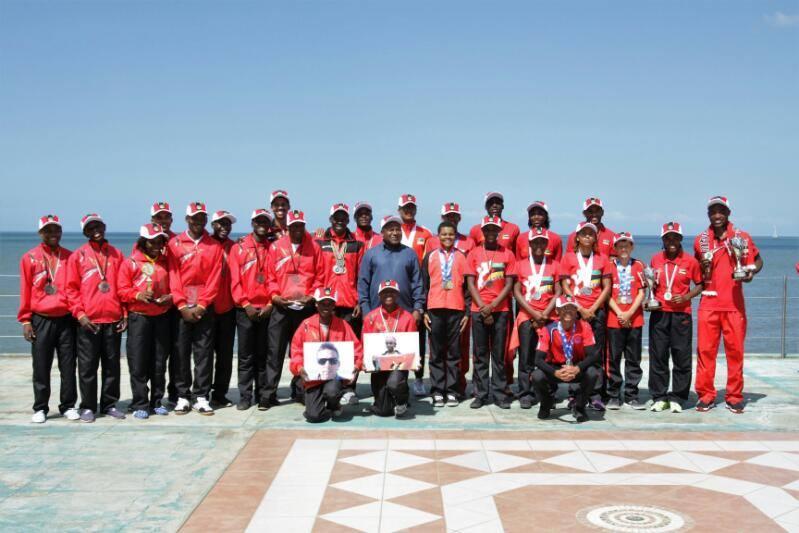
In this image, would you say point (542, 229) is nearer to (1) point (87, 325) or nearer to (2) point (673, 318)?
(2) point (673, 318)

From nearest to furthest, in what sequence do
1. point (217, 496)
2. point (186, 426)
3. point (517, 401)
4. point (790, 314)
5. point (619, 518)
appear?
point (619, 518) → point (217, 496) → point (186, 426) → point (517, 401) → point (790, 314)

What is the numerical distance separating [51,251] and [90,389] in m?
1.38

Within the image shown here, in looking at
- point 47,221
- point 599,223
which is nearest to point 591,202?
point 599,223

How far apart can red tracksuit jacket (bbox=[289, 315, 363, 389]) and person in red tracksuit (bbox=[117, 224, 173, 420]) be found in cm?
129

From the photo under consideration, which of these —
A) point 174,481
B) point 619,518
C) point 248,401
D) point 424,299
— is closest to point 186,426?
point 248,401

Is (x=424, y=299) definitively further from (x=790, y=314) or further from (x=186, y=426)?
(x=790, y=314)

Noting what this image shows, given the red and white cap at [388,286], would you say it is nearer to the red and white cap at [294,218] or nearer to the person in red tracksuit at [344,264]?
the person in red tracksuit at [344,264]

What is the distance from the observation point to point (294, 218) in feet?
27.9

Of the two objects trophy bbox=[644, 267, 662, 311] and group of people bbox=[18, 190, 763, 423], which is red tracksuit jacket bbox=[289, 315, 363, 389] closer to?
group of people bbox=[18, 190, 763, 423]

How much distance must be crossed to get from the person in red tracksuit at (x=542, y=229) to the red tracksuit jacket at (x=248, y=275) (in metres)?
2.81

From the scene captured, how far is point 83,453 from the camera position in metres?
6.82

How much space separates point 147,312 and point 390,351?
2414 mm

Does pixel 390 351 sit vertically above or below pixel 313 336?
below

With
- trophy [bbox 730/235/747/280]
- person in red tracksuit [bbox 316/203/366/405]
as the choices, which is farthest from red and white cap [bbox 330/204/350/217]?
trophy [bbox 730/235/747/280]
